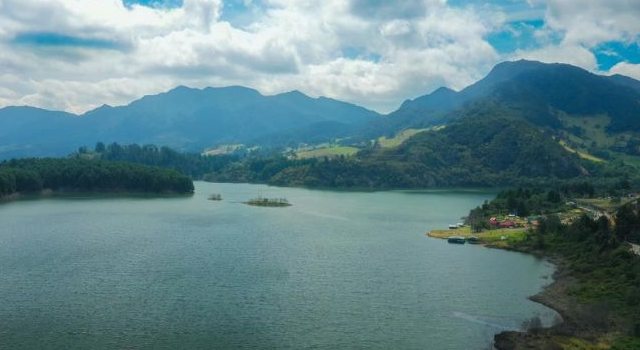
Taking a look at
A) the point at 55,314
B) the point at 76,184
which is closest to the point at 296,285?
the point at 55,314

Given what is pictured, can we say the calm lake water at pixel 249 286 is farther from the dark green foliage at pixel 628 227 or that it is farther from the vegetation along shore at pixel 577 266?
the dark green foliage at pixel 628 227

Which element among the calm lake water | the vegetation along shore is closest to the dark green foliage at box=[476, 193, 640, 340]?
the vegetation along shore

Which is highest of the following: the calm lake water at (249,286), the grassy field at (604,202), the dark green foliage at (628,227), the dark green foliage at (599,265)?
the grassy field at (604,202)

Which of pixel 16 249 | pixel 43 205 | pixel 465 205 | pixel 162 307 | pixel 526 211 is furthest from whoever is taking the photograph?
pixel 465 205

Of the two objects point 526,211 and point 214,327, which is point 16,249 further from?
point 526,211

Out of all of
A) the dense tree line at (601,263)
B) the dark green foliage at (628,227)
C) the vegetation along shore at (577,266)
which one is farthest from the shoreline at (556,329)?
the dark green foliage at (628,227)

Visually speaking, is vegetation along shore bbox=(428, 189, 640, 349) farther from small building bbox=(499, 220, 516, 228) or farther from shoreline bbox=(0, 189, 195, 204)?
shoreline bbox=(0, 189, 195, 204)
